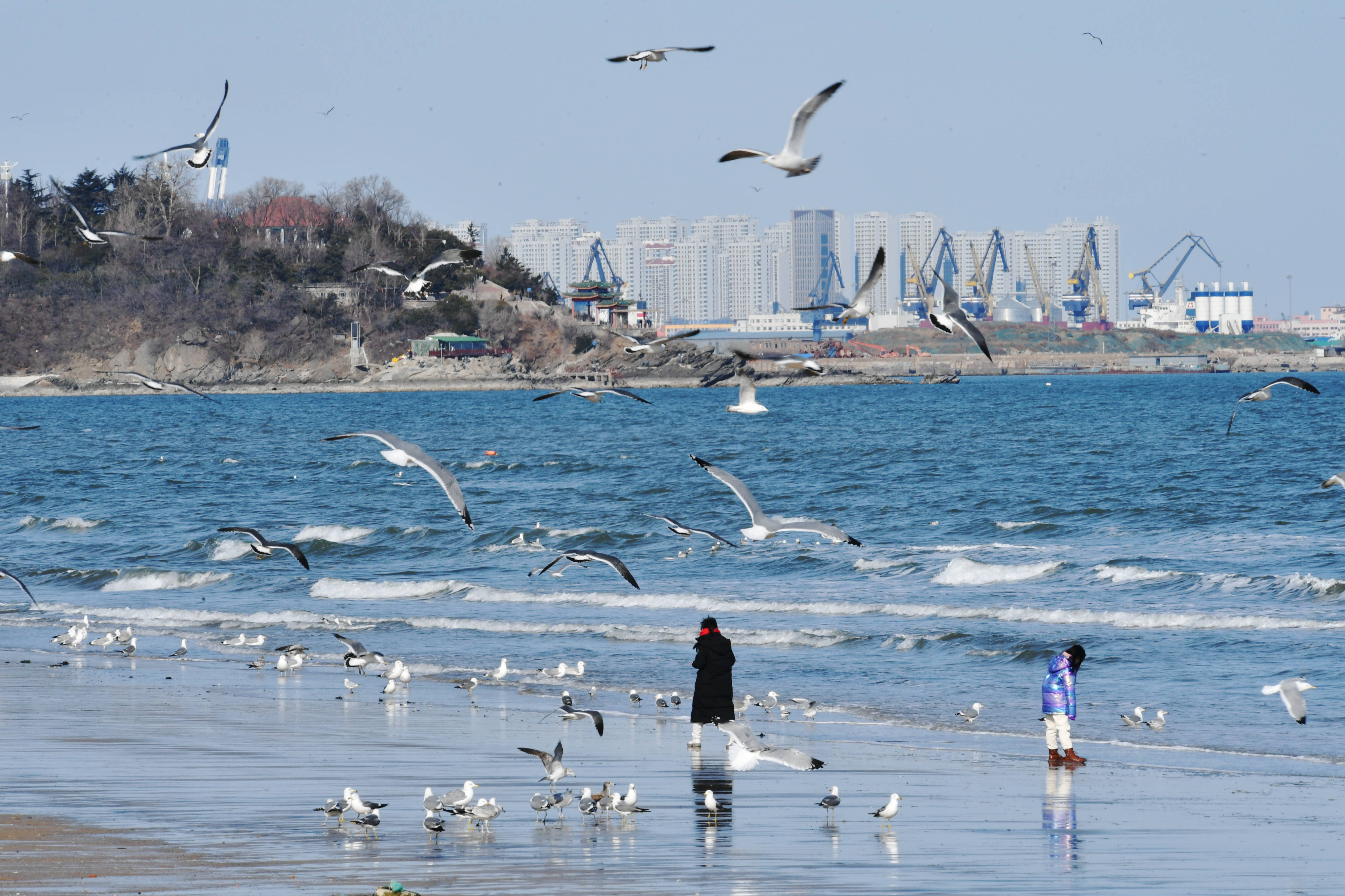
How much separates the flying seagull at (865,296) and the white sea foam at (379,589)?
15018 mm

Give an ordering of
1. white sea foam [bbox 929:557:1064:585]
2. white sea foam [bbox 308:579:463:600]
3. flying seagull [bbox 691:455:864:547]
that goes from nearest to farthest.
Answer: flying seagull [bbox 691:455:864:547]
white sea foam [bbox 929:557:1064:585]
white sea foam [bbox 308:579:463:600]

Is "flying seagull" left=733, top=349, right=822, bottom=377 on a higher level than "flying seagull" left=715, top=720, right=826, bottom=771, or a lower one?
higher

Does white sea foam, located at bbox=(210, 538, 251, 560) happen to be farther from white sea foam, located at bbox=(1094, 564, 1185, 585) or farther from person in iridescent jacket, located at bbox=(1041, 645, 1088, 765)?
person in iridescent jacket, located at bbox=(1041, 645, 1088, 765)

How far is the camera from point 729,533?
3375cm

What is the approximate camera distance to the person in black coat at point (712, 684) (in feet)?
43.8

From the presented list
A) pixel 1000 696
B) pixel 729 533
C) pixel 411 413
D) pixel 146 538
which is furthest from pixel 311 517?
pixel 411 413

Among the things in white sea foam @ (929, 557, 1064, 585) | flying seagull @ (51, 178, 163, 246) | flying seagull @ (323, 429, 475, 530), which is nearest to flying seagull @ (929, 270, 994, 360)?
flying seagull @ (323, 429, 475, 530)

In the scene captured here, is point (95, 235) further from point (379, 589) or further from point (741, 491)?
point (379, 589)

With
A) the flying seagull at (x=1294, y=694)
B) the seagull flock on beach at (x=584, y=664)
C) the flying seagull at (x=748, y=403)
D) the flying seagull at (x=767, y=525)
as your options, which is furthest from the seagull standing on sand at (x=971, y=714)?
the flying seagull at (x=748, y=403)

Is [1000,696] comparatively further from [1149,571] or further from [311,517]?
[311,517]

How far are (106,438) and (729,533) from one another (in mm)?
54217

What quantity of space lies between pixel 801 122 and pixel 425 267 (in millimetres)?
3793

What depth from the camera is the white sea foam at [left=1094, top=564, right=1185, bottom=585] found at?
2448 cm

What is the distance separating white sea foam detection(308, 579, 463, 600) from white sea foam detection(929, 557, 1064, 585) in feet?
27.9
